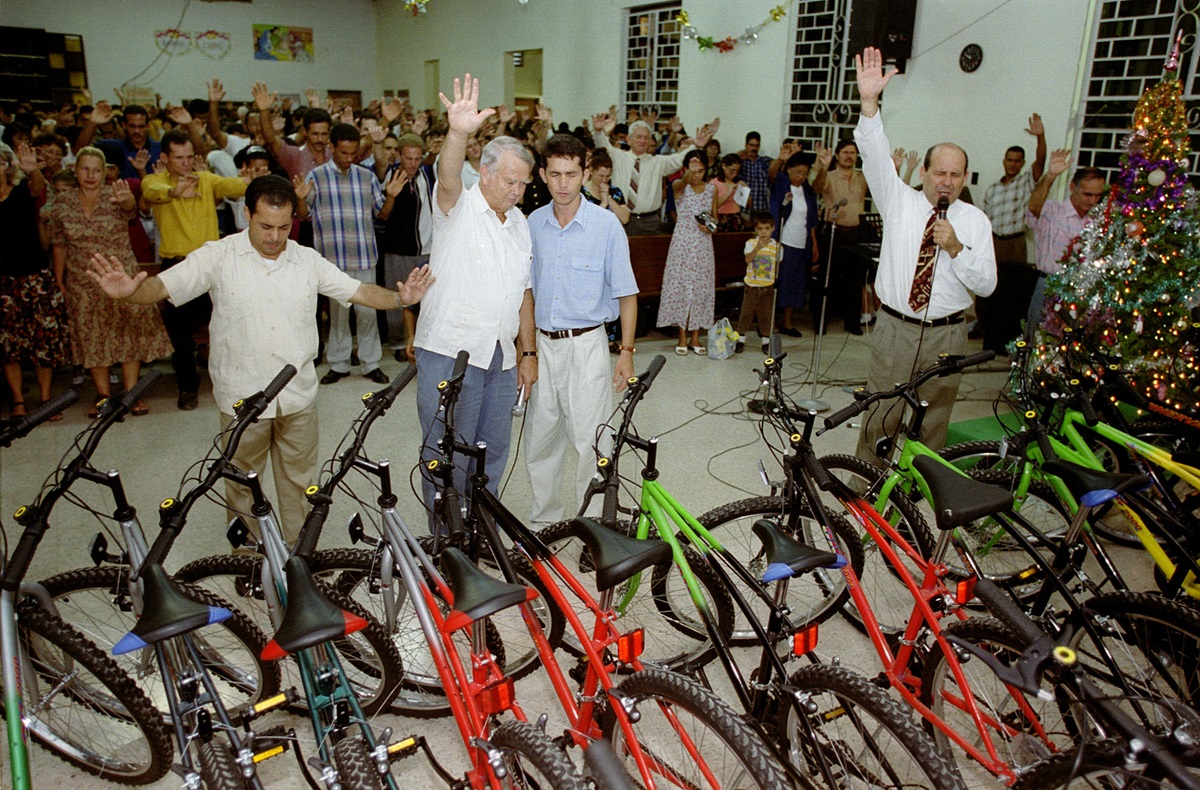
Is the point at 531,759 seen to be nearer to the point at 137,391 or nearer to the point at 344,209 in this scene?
the point at 137,391

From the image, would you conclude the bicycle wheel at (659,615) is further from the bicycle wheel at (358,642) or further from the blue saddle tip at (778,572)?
the blue saddle tip at (778,572)

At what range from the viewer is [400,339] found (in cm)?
599

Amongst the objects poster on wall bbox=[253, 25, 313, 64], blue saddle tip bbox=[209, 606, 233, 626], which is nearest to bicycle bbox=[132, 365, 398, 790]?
blue saddle tip bbox=[209, 606, 233, 626]

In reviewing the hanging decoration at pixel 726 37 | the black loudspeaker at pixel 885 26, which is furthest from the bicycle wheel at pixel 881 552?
the hanging decoration at pixel 726 37

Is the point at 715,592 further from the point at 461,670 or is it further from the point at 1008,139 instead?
the point at 1008,139

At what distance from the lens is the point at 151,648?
2127 mm

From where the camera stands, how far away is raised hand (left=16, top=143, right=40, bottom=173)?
172 inches

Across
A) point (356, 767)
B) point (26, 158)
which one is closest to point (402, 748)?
point (356, 767)

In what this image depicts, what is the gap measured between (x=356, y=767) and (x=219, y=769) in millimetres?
258

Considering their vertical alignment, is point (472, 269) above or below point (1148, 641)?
above

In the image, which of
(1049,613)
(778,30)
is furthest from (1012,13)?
(1049,613)

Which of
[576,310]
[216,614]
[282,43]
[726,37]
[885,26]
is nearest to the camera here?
[216,614]

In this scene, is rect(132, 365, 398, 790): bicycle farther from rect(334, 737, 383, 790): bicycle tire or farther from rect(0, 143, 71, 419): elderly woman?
rect(0, 143, 71, 419): elderly woman

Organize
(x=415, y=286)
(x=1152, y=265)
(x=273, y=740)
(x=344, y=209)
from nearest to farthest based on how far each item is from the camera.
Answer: (x=273, y=740) < (x=415, y=286) < (x=1152, y=265) < (x=344, y=209)
